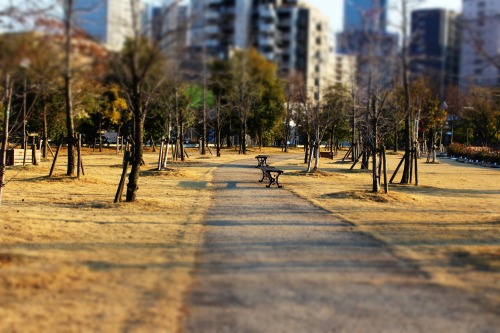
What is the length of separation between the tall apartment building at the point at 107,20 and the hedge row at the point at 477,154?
2797cm

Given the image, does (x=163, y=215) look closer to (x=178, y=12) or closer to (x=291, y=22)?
(x=178, y=12)

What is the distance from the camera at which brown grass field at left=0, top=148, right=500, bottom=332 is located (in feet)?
14.8

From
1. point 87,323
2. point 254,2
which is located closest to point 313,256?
point 87,323

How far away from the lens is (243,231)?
8156 mm

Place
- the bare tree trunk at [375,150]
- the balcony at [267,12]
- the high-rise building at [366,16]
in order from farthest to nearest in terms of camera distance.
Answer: the high-rise building at [366,16] < the bare tree trunk at [375,150] < the balcony at [267,12]

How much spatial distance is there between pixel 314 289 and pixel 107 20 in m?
6.58

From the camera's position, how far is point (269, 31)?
998cm

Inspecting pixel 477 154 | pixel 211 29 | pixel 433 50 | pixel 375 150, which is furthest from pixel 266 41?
pixel 477 154

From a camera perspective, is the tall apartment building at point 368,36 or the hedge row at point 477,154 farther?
the hedge row at point 477,154

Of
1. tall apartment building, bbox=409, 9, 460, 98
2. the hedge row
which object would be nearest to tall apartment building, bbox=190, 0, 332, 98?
tall apartment building, bbox=409, 9, 460, 98

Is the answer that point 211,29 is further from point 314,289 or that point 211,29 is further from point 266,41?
point 314,289

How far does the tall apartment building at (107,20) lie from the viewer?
8500 millimetres

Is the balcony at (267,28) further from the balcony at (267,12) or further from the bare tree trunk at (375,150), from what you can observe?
the bare tree trunk at (375,150)

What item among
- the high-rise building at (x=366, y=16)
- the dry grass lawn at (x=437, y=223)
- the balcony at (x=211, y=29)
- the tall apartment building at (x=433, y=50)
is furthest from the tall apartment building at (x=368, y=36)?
the balcony at (x=211, y=29)
